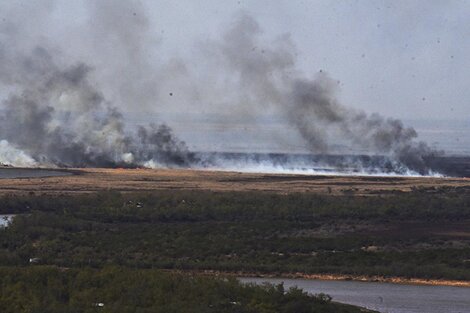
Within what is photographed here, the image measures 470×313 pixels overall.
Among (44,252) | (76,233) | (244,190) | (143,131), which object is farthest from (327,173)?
(44,252)

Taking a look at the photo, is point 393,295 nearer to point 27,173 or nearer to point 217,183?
point 217,183

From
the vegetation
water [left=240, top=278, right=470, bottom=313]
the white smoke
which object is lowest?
water [left=240, top=278, right=470, bottom=313]

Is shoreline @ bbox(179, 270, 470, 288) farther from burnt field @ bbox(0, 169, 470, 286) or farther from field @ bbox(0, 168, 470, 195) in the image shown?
field @ bbox(0, 168, 470, 195)

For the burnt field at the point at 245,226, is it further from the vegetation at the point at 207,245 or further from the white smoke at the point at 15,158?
the white smoke at the point at 15,158

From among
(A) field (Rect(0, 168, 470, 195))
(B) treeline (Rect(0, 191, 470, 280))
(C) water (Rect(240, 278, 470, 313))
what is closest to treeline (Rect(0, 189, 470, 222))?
(B) treeline (Rect(0, 191, 470, 280))

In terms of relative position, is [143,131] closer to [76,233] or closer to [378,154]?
[378,154]

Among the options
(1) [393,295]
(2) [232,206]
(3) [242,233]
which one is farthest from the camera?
(2) [232,206]

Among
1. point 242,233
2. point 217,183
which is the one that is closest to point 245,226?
point 242,233

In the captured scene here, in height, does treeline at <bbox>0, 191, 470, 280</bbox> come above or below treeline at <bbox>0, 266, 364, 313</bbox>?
above
